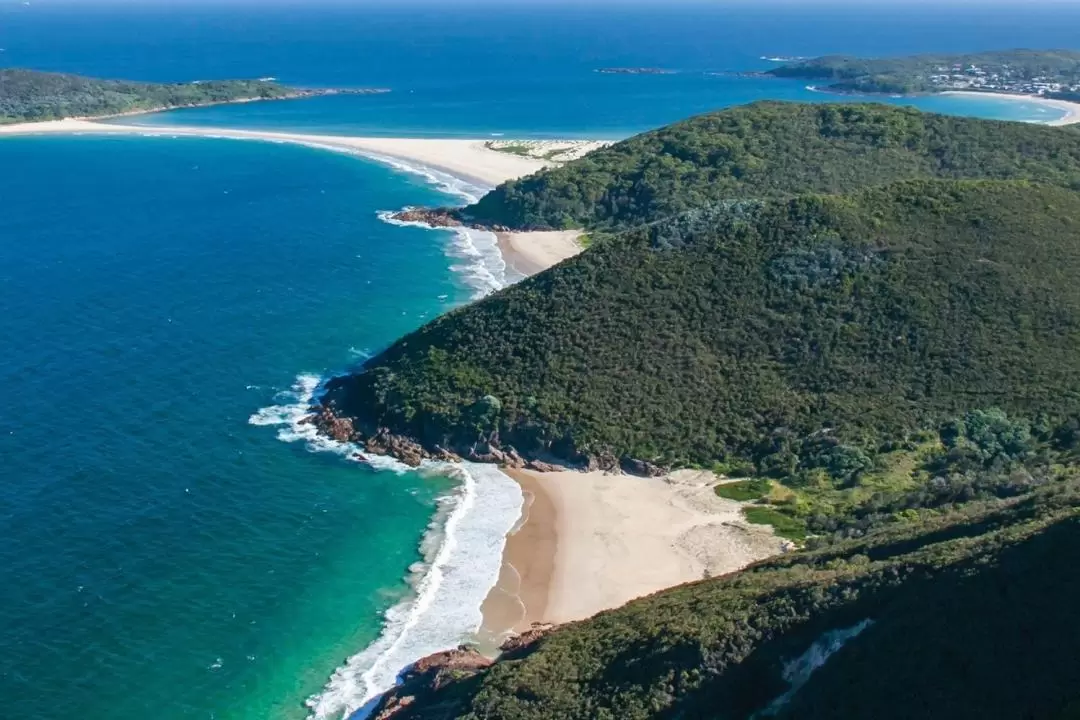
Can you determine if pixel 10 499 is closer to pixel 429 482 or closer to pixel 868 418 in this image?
pixel 429 482

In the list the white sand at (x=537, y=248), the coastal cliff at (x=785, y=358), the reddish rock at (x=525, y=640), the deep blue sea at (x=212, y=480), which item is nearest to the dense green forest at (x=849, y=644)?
the reddish rock at (x=525, y=640)

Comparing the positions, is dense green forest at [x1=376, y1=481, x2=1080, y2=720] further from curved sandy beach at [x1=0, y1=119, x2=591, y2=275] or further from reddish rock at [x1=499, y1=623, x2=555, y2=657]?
curved sandy beach at [x1=0, y1=119, x2=591, y2=275]

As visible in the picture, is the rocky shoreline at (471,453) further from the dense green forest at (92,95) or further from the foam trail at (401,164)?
the dense green forest at (92,95)

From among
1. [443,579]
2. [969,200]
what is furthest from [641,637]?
[969,200]

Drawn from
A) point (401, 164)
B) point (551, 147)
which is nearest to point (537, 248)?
point (401, 164)

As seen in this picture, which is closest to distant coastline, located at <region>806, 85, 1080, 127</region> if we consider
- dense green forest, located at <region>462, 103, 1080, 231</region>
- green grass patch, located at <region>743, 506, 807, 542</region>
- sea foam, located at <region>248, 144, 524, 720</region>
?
dense green forest, located at <region>462, 103, 1080, 231</region>

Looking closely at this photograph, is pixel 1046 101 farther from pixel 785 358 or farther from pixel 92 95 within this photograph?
pixel 92 95
